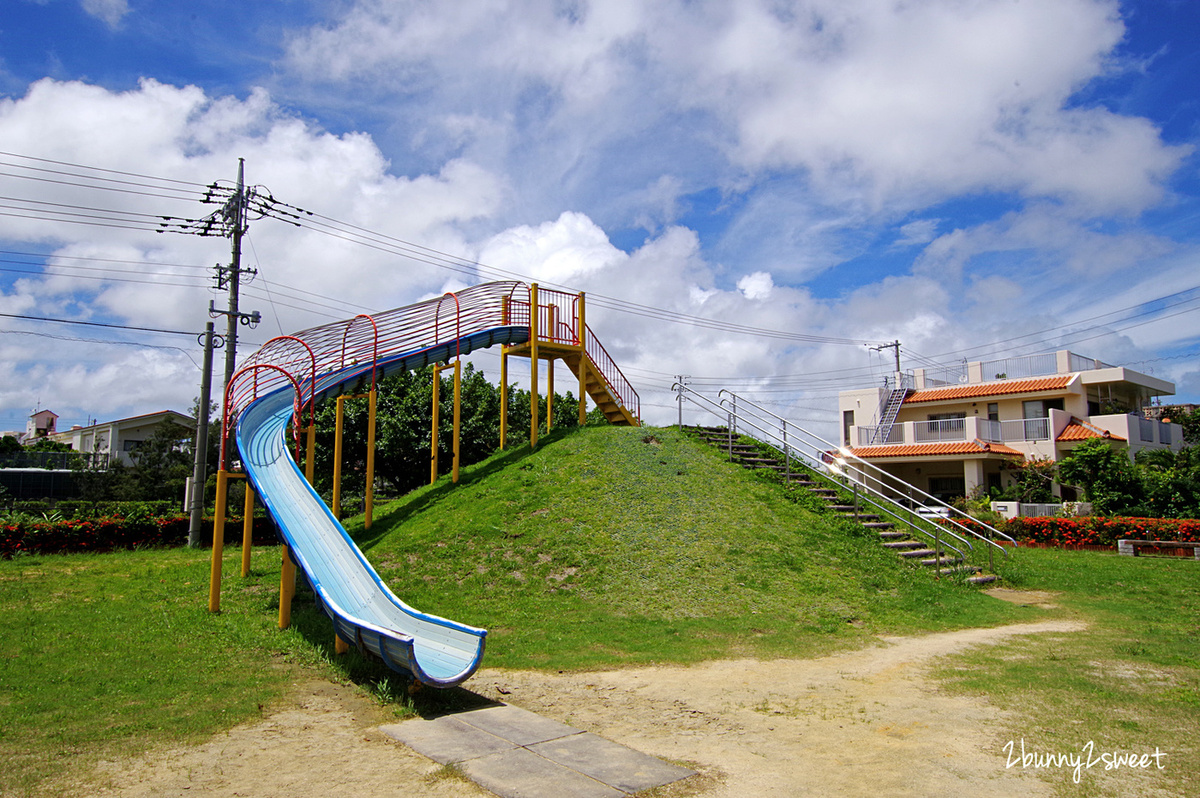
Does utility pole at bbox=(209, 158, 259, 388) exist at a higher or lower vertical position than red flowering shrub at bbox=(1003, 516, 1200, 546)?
higher

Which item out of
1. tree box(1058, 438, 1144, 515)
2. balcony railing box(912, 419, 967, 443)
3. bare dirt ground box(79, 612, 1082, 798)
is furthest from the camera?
balcony railing box(912, 419, 967, 443)

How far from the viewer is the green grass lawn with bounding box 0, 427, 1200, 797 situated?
7535 mm

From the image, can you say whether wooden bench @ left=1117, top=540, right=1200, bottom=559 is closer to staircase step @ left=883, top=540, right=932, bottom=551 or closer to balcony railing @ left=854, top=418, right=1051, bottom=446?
staircase step @ left=883, top=540, right=932, bottom=551

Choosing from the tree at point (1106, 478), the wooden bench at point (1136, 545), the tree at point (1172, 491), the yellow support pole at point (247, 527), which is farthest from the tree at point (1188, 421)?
the yellow support pole at point (247, 527)

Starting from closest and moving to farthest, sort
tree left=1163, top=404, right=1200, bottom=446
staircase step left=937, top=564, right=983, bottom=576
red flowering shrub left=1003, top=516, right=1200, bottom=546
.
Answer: staircase step left=937, top=564, right=983, bottom=576, red flowering shrub left=1003, top=516, right=1200, bottom=546, tree left=1163, top=404, right=1200, bottom=446

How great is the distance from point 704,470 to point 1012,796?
12.8 metres

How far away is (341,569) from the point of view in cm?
1048

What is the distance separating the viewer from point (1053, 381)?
35.6 metres

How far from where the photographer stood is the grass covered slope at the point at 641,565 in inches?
431

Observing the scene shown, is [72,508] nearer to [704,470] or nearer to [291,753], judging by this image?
[704,470]

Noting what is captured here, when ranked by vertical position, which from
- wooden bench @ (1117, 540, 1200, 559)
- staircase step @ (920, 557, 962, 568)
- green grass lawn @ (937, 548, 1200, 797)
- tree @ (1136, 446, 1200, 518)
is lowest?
green grass lawn @ (937, 548, 1200, 797)

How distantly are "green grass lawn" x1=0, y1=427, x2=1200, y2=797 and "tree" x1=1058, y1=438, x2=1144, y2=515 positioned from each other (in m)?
7.47

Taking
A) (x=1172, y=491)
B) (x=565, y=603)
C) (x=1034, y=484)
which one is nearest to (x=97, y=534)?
(x=565, y=603)

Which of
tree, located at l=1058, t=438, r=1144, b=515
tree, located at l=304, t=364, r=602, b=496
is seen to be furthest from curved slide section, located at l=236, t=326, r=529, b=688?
tree, located at l=1058, t=438, r=1144, b=515
